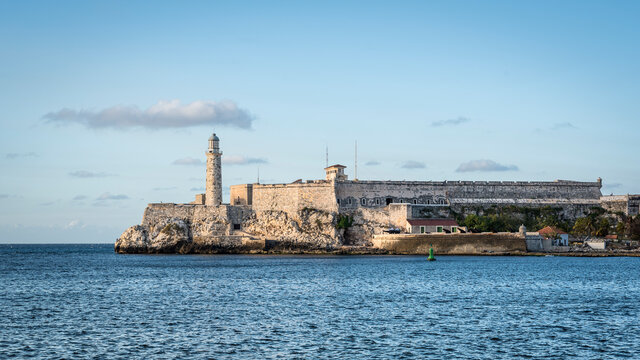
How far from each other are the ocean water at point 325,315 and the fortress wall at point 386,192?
72.2 feet

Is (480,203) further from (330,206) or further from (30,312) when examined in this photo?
(30,312)

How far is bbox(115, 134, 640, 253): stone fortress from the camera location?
59625mm

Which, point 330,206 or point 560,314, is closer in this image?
point 560,314

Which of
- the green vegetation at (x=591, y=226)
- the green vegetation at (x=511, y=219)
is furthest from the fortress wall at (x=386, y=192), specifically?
the green vegetation at (x=591, y=226)

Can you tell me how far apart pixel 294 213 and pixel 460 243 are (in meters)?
13.8

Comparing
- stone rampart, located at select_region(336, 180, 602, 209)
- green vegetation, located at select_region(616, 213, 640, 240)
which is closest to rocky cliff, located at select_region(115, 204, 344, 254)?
stone rampart, located at select_region(336, 180, 602, 209)

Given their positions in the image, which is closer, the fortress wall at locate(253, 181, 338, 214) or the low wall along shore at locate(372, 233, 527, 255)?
the low wall along shore at locate(372, 233, 527, 255)

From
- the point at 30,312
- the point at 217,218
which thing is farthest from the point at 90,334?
the point at 217,218

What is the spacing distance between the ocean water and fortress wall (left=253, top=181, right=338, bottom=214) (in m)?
21.1

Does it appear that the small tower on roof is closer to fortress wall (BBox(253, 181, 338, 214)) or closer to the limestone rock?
fortress wall (BBox(253, 181, 338, 214))

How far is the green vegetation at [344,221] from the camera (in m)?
59.1

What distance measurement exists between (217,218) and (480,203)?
2253 cm

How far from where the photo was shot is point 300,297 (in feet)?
89.4

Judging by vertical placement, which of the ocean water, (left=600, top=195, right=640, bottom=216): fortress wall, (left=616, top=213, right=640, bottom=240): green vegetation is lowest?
the ocean water
